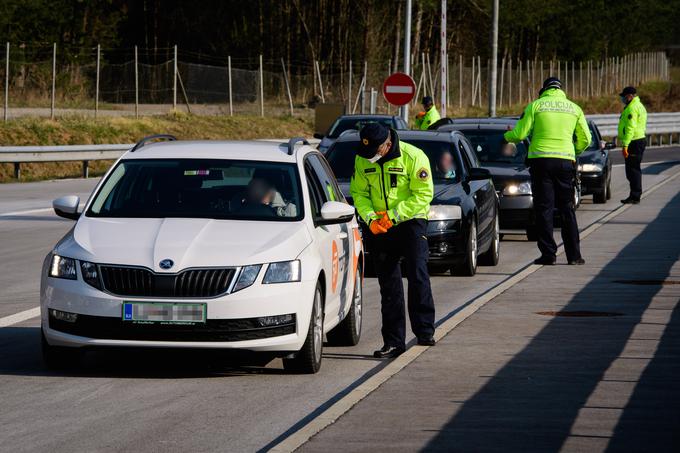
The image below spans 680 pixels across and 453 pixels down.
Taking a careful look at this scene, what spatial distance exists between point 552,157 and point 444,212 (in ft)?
5.95

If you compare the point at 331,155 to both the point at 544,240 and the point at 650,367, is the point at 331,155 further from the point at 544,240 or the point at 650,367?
the point at 650,367

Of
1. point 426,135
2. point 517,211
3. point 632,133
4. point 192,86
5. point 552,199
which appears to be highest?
point 192,86

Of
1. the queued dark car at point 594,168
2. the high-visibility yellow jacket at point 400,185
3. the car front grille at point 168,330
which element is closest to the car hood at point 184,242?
the car front grille at point 168,330

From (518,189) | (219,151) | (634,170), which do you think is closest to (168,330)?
(219,151)

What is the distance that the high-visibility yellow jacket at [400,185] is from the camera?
10.8m

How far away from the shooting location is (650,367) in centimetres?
983

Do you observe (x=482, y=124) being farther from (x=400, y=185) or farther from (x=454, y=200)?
(x=400, y=185)

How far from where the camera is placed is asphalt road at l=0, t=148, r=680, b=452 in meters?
7.76

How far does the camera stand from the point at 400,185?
10.8 meters

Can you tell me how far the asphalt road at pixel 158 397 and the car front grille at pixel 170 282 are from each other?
Answer: 0.45m

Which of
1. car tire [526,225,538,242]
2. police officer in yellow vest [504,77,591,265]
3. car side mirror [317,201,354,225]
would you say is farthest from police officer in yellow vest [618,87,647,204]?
car side mirror [317,201,354,225]

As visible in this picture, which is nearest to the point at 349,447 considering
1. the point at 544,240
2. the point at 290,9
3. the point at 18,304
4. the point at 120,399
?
the point at 120,399

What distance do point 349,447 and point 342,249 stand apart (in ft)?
11.8

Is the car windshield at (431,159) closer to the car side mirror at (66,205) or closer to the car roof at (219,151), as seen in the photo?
the car roof at (219,151)
